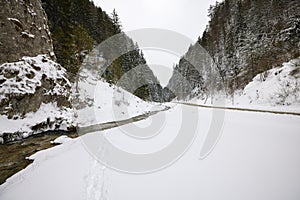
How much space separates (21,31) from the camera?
9055 millimetres

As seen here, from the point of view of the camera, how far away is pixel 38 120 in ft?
25.9

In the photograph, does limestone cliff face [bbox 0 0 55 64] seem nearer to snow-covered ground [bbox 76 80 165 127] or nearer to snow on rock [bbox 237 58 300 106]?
snow-covered ground [bbox 76 80 165 127]

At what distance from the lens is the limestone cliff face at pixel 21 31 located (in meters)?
8.12

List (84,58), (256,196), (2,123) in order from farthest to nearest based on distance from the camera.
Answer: (84,58) < (2,123) < (256,196)

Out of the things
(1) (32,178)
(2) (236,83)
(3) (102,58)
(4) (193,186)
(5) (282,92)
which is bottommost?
(1) (32,178)

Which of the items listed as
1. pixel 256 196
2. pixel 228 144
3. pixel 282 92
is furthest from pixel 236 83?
pixel 256 196

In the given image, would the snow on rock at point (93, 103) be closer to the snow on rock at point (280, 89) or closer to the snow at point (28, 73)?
the snow at point (28, 73)

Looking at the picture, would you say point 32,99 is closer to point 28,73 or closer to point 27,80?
point 27,80

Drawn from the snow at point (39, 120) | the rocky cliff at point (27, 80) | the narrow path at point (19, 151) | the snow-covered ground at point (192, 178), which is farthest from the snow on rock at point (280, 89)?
the rocky cliff at point (27, 80)

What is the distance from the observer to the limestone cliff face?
26.6 ft

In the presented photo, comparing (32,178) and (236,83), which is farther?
(236,83)

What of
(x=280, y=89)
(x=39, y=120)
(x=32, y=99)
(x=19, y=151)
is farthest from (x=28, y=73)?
(x=280, y=89)

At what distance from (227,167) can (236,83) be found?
85.3 feet

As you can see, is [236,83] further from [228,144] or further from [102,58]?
[102,58]
